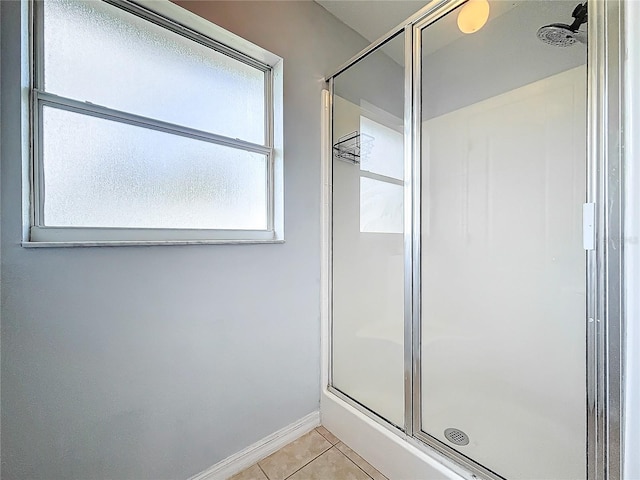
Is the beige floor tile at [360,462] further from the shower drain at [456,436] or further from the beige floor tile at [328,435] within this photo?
the shower drain at [456,436]

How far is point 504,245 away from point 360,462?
150 centimetres

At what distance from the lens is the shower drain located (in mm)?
1363

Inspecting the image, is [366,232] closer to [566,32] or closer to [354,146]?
[354,146]

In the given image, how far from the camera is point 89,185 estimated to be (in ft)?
3.52

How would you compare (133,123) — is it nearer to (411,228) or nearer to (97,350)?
(97,350)

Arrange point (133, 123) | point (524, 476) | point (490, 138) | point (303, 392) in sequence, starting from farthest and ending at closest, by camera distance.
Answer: point (490, 138), point (303, 392), point (524, 476), point (133, 123)

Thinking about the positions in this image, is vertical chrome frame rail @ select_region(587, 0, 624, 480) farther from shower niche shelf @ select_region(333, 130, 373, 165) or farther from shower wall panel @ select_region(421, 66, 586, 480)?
shower niche shelf @ select_region(333, 130, 373, 165)

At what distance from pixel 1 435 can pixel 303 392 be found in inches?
48.4

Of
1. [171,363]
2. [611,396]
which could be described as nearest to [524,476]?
[611,396]

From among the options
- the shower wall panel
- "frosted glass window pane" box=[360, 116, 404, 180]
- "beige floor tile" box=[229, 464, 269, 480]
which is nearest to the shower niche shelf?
"frosted glass window pane" box=[360, 116, 404, 180]

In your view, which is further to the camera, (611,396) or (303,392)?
(303,392)

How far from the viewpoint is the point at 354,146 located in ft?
6.06

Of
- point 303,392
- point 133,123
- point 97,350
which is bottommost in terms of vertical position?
point 303,392

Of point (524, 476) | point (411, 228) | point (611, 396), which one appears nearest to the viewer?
point (611, 396)
